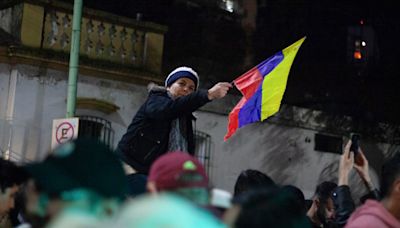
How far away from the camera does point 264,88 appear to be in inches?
270

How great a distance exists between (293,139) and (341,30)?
6245 millimetres

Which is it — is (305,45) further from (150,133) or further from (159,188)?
(159,188)

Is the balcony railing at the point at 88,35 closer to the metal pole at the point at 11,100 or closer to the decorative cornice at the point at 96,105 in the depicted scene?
the metal pole at the point at 11,100

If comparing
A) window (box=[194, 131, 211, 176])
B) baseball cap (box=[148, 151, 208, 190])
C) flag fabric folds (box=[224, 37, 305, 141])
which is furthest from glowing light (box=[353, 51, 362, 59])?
baseball cap (box=[148, 151, 208, 190])

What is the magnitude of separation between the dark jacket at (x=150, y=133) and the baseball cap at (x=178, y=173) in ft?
6.99

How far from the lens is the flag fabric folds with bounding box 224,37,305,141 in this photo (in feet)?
22.2

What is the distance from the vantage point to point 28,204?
9.29 ft

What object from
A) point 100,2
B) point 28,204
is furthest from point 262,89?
point 100,2

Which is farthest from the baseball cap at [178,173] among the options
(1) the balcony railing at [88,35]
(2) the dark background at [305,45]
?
(2) the dark background at [305,45]

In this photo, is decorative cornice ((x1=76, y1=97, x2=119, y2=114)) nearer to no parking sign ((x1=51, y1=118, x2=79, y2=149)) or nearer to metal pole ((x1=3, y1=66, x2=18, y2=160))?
metal pole ((x1=3, y1=66, x2=18, y2=160))

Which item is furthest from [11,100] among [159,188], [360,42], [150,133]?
[360,42]

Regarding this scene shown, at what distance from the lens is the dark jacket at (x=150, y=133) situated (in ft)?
17.8

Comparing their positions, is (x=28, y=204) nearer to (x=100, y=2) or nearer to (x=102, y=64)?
(x=102, y=64)

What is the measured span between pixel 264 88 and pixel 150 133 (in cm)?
164
